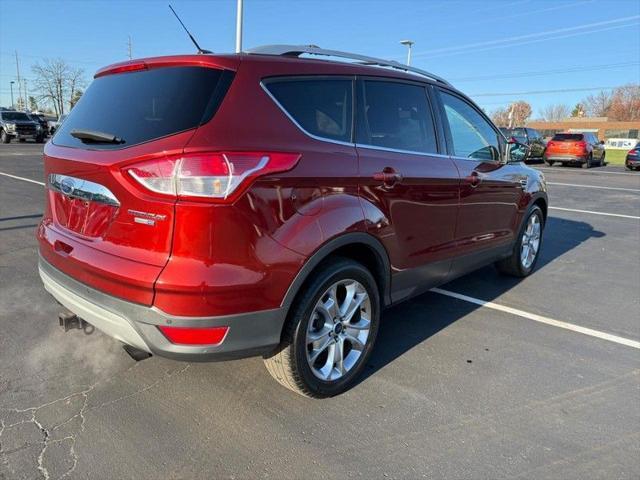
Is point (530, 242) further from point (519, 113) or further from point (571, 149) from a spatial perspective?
point (519, 113)

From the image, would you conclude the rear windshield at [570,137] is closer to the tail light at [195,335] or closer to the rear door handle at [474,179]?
the rear door handle at [474,179]

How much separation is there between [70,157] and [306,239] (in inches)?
53.7

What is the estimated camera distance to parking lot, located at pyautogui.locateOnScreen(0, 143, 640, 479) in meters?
2.41

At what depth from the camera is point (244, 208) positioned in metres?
2.26

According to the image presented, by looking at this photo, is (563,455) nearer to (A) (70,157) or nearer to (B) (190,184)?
(B) (190,184)

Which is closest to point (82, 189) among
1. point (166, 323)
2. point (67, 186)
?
point (67, 186)

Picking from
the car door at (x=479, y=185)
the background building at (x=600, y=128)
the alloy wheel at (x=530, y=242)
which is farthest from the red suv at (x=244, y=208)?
the background building at (x=600, y=128)

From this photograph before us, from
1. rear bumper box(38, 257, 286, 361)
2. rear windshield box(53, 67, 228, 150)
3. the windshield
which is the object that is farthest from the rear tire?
the windshield

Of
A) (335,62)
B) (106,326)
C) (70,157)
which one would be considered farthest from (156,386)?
(335,62)

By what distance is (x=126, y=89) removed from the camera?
107 inches

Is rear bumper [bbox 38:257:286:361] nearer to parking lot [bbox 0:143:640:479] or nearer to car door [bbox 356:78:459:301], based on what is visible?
parking lot [bbox 0:143:640:479]

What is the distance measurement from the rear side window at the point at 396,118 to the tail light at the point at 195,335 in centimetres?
142

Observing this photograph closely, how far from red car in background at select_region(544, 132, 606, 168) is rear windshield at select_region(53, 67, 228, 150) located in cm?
2539

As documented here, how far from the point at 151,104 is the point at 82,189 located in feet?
1.88
